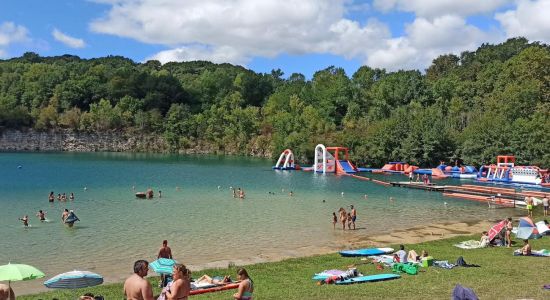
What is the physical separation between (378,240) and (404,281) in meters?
9.96

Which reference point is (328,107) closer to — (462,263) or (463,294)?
(462,263)

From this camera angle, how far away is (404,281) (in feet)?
52.4

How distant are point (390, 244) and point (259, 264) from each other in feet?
25.4

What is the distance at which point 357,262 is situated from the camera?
1969 cm

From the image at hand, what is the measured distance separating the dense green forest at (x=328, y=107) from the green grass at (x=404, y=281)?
172ft

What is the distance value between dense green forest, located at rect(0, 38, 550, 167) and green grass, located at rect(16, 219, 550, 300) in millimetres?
52482

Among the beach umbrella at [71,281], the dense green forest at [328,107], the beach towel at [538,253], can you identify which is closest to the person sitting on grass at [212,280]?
the beach umbrella at [71,281]

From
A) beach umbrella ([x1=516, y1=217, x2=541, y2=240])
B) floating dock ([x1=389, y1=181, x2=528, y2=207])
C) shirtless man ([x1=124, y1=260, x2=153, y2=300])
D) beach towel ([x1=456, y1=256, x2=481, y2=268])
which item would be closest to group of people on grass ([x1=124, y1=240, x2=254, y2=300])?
shirtless man ([x1=124, y1=260, x2=153, y2=300])

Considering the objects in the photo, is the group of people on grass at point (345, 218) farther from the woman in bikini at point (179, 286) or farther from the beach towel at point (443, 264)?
the woman in bikini at point (179, 286)

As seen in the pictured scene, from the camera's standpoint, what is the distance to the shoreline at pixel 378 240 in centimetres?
2017

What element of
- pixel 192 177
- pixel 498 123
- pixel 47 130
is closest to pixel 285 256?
pixel 192 177

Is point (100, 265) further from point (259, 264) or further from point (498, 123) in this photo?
point (498, 123)

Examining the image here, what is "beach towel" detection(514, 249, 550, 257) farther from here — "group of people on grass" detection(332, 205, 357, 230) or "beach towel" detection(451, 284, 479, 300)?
"beach towel" detection(451, 284, 479, 300)

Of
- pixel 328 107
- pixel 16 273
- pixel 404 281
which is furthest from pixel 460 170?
pixel 16 273
